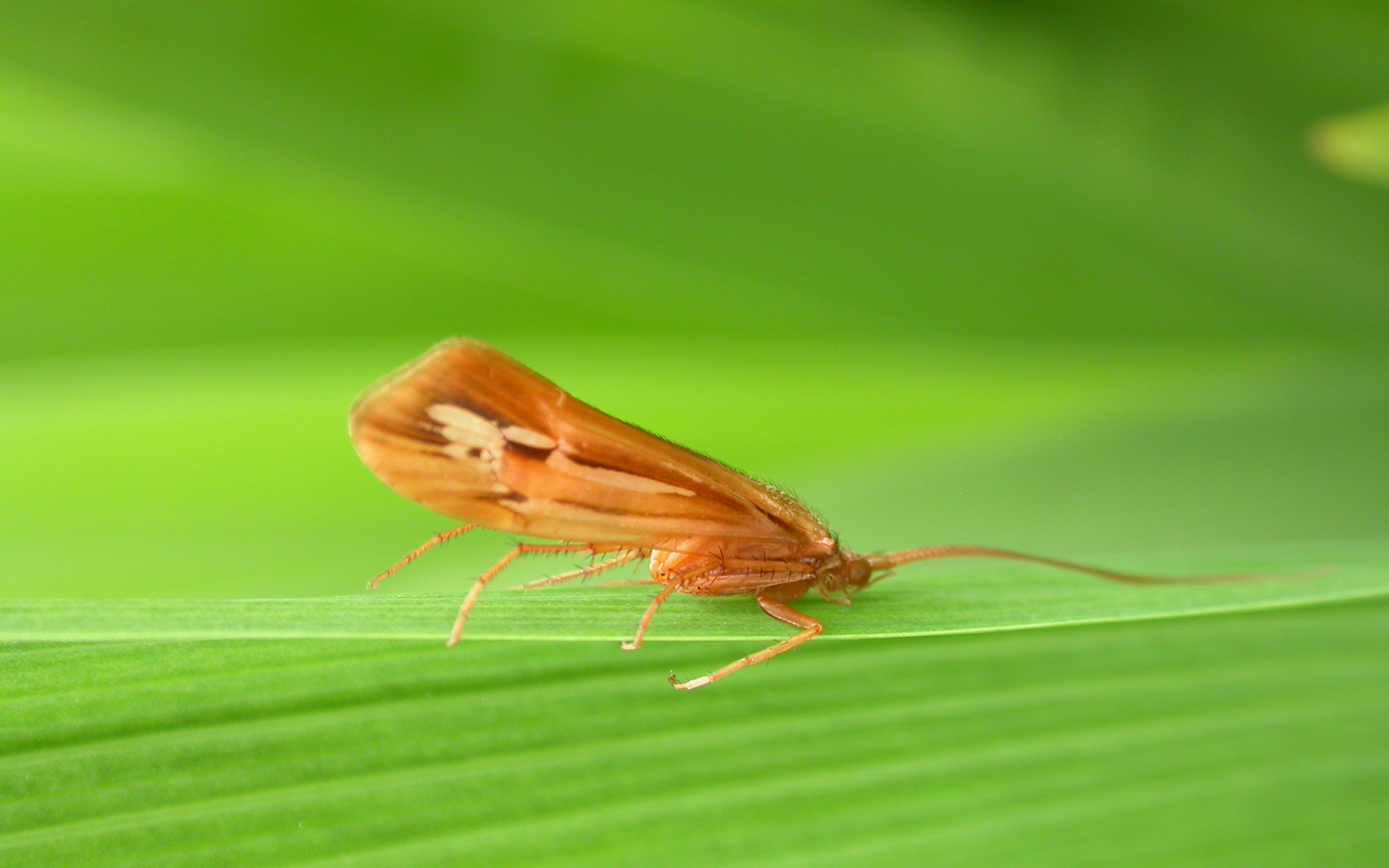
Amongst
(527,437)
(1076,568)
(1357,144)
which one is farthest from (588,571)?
(1357,144)

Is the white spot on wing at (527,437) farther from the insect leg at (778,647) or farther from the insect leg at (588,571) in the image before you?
the insect leg at (778,647)

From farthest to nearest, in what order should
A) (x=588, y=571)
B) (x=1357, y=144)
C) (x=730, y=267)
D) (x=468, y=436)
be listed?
(x=730, y=267)
(x=1357, y=144)
(x=588, y=571)
(x=468, y=436)

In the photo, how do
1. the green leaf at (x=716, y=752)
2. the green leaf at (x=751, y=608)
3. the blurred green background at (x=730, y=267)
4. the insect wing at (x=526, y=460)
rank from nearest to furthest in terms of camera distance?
the green leaf at (x=751, y=608) → the green leaf at (x=716, y=752) → the insect wing at (x=526, y=460) → the blurred green background at (x=730, y=267)

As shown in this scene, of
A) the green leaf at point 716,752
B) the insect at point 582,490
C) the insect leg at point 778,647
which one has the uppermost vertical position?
the insect at point 582,490

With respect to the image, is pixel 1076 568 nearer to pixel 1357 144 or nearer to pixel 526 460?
pixel 526 460

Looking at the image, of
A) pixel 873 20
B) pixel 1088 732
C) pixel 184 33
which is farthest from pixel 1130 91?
pixel 184 33

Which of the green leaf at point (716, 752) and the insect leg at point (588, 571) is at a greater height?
the insect leg at point (588, 571)

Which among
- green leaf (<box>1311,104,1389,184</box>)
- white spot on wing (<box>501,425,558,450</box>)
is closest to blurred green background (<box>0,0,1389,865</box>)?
green leaf (<box>1311,104,1389,184</box>)

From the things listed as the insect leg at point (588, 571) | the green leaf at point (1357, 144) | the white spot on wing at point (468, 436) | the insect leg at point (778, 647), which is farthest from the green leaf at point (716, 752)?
the green leaf at point (1357, 144)
